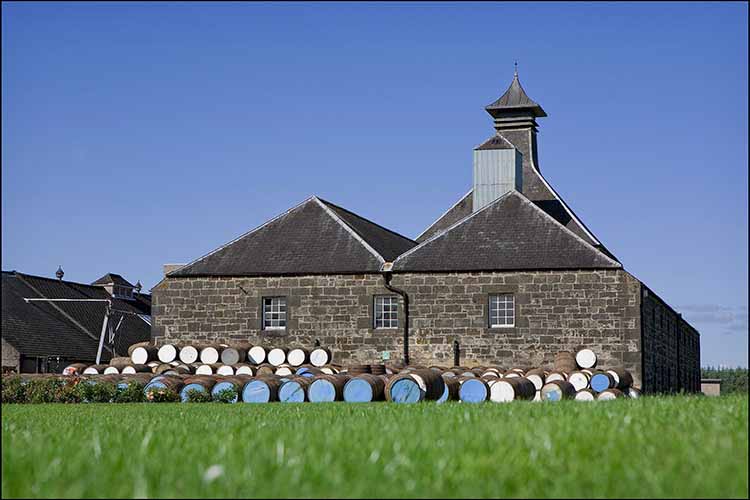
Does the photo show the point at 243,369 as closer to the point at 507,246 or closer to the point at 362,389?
the point at 362,389

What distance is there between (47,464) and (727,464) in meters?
4.10

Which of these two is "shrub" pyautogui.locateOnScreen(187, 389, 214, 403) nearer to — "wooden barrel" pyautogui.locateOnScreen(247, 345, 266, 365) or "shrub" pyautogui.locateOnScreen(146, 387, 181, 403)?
"shrub" pyautogui.locateOnScreen(146, 387, 181, 403)

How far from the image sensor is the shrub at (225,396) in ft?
76.6

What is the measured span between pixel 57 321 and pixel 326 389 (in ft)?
86.7

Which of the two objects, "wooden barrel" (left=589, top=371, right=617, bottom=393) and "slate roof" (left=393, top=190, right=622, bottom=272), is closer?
"wooden barrel" (left=589, top=371, right=617, bottom=393)

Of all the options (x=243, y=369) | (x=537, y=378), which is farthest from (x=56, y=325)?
(x=537, y=378)

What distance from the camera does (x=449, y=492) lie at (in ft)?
19.6

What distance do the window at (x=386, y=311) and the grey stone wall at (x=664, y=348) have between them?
7.49 metres

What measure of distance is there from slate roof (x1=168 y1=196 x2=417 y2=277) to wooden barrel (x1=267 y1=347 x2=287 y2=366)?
3.05m

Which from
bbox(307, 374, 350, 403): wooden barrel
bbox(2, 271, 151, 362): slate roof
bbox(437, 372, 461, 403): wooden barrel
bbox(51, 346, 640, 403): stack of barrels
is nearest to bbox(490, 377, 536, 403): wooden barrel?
bbox(51, 346, 640, 403): stack of barrels

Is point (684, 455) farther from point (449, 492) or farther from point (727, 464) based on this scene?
point (449, 492)

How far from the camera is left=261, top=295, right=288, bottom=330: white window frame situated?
33.8 meters

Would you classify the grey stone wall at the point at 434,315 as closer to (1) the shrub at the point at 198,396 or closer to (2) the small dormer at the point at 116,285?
(1) the shrub at the point at 198,396

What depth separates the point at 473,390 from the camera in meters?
24.0
